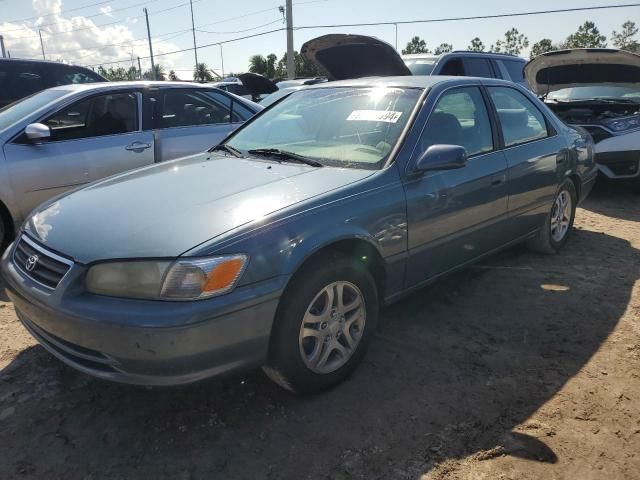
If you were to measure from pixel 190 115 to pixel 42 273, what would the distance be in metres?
3.23

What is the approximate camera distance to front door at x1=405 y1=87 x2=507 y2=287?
297cm

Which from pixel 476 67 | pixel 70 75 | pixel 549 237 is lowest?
pixel 549 237

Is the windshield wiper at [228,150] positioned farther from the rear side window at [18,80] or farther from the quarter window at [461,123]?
the rear side window at [18,80]

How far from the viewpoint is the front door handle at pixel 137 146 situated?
4.75 metres

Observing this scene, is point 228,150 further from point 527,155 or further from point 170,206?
point 527,155

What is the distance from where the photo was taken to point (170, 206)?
250 cm

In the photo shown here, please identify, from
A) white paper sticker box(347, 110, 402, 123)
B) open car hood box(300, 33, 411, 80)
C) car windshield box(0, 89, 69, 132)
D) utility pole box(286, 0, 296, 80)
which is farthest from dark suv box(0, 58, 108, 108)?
utility pole box(286, 0, 296, 80)

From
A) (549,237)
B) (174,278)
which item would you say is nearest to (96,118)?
(174,278)

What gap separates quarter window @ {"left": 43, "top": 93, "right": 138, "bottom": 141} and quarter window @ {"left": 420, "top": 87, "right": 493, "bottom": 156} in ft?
9.89

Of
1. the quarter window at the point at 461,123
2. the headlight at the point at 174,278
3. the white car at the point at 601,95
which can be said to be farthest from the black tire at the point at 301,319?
the white car at the point at 601,95

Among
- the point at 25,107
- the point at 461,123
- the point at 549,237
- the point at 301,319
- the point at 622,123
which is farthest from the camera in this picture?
the point at 622,123

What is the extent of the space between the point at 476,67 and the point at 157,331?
24.2 feet

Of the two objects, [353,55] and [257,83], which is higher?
[353,55]

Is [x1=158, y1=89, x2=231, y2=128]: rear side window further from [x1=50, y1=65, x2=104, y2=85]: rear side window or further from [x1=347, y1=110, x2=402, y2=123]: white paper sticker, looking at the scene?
[x1=50, y1=65, x2=104, y2=85]: rear side window
